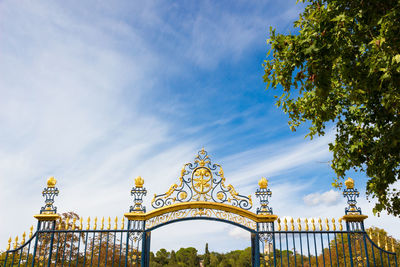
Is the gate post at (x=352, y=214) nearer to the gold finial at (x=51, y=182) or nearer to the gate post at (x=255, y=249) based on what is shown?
the gate post at (x=255, y=249)

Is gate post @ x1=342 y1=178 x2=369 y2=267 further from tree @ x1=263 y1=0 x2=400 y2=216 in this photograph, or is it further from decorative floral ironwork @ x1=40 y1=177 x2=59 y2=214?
decorative floral ironwork @ x1=40 y1=177 x2=59 y2=214

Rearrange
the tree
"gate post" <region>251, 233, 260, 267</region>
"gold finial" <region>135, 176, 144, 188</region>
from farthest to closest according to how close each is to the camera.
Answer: "gold finial" <region>135, 176, 144, 188</region>, "gate post" <region>251, 233, 260, 267</region>, the tree

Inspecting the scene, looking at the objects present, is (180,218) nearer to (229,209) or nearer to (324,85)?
(229,209)

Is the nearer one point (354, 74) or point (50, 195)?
point (354, 74)

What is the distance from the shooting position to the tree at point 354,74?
4.50m

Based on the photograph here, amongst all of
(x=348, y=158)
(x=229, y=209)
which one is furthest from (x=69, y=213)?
(x=348, y=158)

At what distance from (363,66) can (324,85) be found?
28.4 inches

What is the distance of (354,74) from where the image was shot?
484 centimetres

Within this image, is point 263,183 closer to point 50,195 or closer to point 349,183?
point 349,183

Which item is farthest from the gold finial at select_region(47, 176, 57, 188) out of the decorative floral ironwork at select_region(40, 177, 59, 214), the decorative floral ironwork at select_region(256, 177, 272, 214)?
the decorative floral ironwork at select_region(256, 177, 272, 214)

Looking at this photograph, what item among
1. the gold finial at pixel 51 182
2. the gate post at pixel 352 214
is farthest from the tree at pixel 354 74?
the gold finial at pixel 51 182

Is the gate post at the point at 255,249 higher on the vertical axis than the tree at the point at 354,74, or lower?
lower

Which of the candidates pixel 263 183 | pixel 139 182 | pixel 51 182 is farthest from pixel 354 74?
pixel 51 182

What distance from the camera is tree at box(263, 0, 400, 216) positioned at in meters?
4.50
